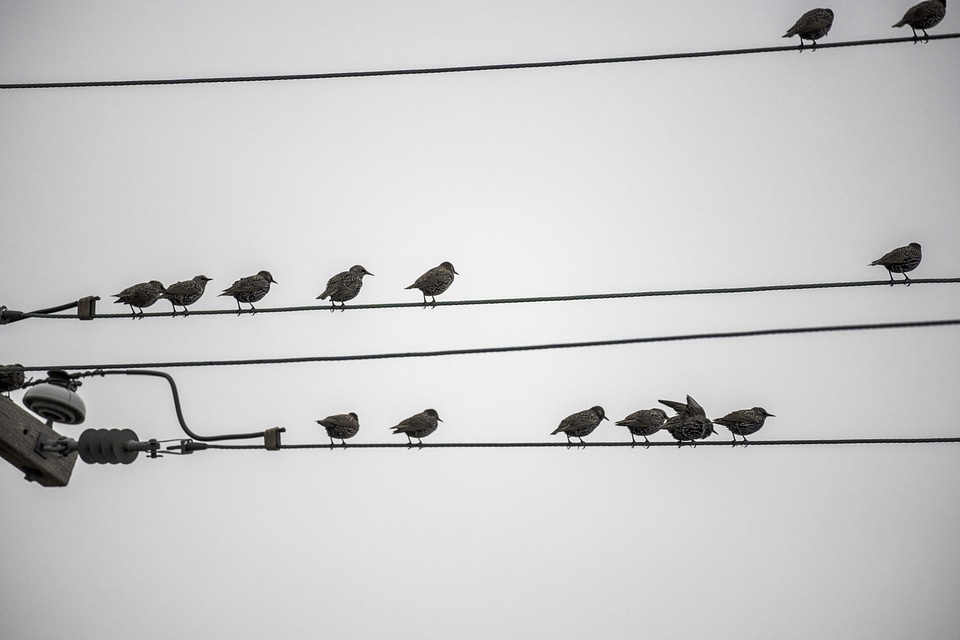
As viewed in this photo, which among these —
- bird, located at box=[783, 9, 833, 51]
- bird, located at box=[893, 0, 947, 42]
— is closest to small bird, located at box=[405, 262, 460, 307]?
bird, located at box=[783, 9, 833, 51]

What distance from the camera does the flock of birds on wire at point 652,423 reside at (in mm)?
10297

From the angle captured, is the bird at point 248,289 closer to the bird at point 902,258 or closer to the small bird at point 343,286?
the small bird at point 343,286

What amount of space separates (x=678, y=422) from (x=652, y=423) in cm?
39

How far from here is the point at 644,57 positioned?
785 cm

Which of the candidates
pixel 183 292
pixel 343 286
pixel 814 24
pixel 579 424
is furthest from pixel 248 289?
pixel 814 24

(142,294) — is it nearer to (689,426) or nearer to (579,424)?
(579,424)

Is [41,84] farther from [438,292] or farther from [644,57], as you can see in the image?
[644,57]

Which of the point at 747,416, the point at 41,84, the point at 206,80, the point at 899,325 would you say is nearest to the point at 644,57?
the point at 899,325

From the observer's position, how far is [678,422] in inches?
404

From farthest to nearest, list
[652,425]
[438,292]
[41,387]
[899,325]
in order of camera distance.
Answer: [438,292] < [652,425] < [899,325] < [41,387]

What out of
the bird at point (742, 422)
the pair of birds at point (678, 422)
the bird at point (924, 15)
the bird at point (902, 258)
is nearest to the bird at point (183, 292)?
the pair of birds at point (678, 422)

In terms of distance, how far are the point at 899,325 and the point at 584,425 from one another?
15.6 feet

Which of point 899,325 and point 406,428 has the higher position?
point 899,325

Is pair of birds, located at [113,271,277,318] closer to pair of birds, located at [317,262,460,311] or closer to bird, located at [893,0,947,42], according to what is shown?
pair of birds, located at [317,262,460,311]
